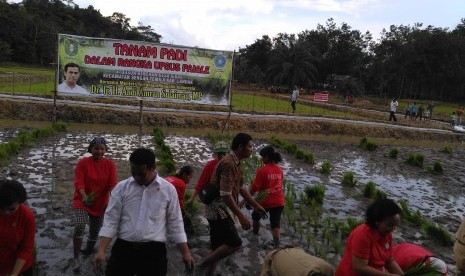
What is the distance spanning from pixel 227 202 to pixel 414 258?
1.75m

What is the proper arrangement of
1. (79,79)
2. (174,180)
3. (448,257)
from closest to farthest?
1. (174,180)
2. (448,257)
3. (79,79)

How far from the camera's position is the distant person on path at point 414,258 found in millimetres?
3678

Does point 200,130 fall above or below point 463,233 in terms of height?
below

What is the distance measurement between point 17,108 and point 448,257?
60.4 feet

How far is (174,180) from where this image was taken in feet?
18.8

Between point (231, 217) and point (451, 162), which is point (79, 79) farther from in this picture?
point (451, 162)

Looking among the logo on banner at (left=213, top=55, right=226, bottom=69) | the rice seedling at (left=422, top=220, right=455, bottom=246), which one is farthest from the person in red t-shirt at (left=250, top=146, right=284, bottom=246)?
the logo on banner at (left=213, top=55, right=226, bottom=69)

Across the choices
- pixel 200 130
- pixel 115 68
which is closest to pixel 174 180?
pixel 115 68

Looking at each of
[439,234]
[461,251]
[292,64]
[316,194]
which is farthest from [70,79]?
[292,64]

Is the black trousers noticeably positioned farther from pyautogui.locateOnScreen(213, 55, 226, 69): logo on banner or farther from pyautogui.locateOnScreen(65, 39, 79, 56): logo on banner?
pyautogui.locateOnScreen(213, 55, 226, 69): logo on banner

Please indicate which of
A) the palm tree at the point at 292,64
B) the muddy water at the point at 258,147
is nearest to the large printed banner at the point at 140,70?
the muddy water at the point at 258,147

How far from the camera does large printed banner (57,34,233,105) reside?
16469 mm

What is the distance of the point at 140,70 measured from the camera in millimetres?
16938

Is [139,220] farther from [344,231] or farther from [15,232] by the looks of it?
[344,231]
